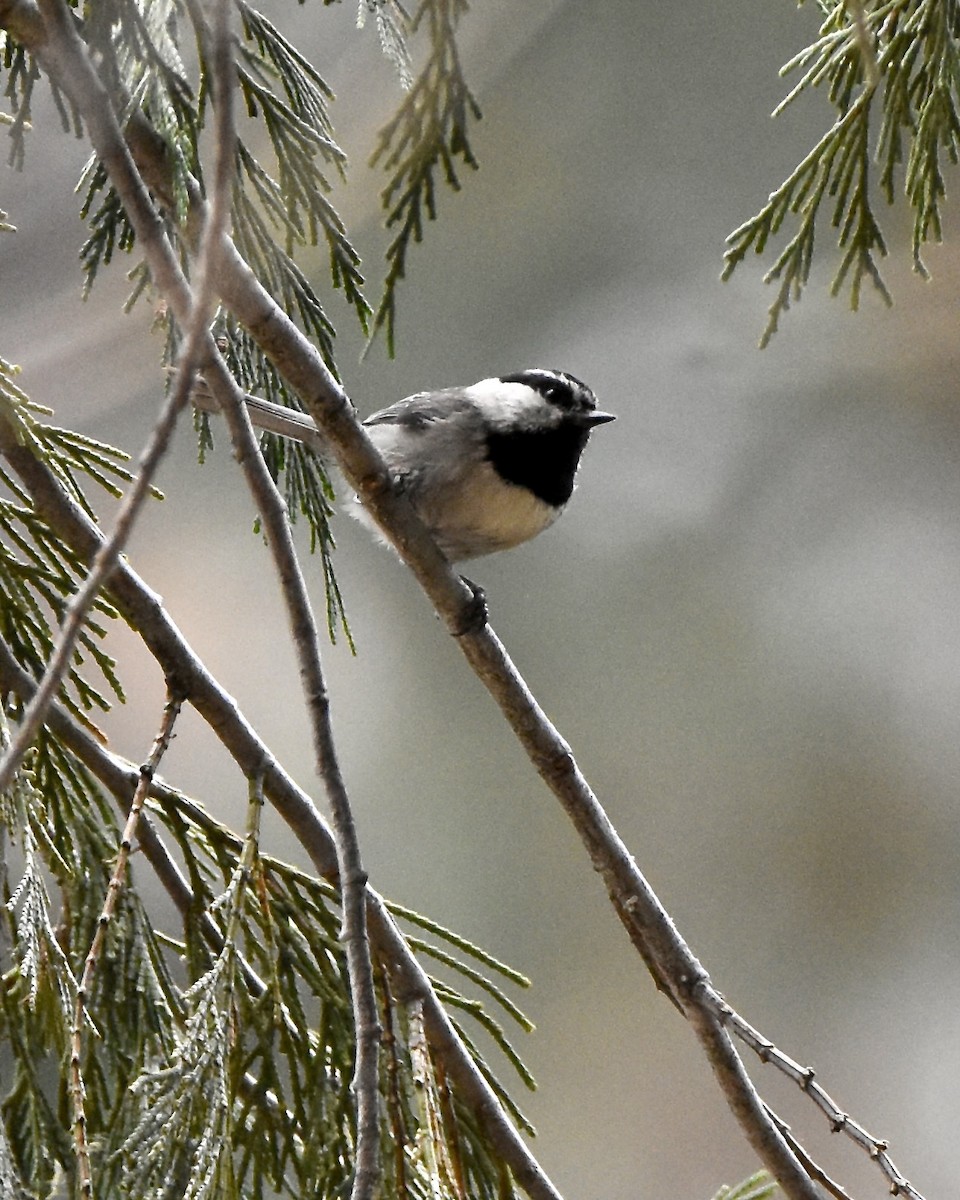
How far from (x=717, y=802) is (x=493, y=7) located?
3.42m

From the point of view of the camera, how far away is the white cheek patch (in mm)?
2035

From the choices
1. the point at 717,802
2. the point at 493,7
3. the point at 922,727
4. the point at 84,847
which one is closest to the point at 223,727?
the point at 84,847

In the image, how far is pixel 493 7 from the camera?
4.63 meters

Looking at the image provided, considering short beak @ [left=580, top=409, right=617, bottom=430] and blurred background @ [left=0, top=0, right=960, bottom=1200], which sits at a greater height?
blurred background @ [left=0, top=0, right=960, bottom=1200]

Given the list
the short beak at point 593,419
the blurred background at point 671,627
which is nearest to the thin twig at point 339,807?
the short beak at point 593,419

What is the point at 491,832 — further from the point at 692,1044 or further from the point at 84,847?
the point at 84,847

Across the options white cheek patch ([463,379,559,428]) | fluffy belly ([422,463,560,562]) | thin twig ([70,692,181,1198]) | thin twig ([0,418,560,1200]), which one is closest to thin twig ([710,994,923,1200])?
thin twig ([0,418,560,1200])

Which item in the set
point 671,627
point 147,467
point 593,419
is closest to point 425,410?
point 593,419

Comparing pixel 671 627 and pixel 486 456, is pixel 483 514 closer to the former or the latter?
pixel 486 456

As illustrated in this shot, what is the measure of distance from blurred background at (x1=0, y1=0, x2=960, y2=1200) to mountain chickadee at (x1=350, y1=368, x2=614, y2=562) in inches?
119

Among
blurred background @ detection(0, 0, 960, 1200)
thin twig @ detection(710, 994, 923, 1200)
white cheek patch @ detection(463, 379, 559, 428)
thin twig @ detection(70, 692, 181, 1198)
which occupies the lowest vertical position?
thin twig @ detection(710, 994, 923, 1200)

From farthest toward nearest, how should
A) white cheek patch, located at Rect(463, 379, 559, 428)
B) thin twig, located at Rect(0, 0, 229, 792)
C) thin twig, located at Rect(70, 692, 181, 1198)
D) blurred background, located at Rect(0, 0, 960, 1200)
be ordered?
1. blurred background, located at Rect(0, 0, 960, 1200)
2. white cheek patch, located at Rect(463, 379, 559, 428)
3. thin twig, located at Rect(70, 692, 181, 1198)
4. thin twig, located at Rect(0, 0, 229, 792)

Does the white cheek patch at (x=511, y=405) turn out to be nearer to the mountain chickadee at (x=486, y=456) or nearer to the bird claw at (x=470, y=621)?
the mountain chickadee at (x=486, y=456)

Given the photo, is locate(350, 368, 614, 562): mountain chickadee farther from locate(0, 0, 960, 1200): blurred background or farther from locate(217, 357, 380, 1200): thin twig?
locate(0, 0, 960, 1200): blurred background
